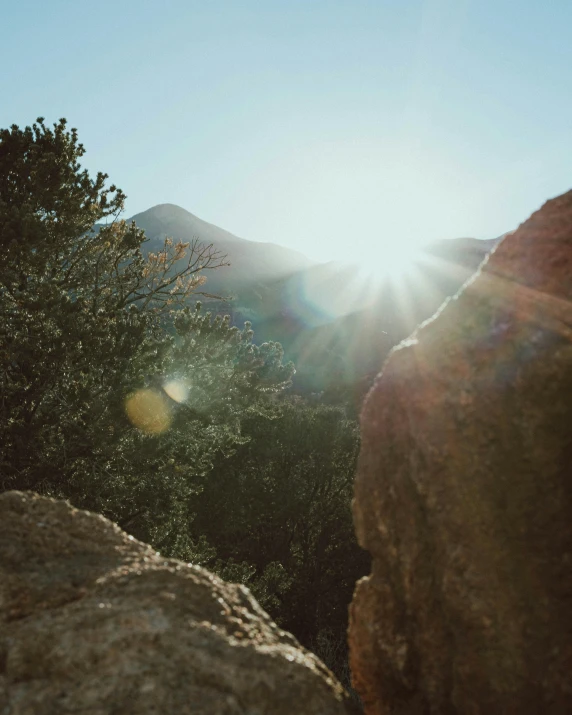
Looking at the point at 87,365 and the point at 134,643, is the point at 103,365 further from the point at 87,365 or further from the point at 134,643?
the point at 134,643

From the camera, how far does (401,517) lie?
277cm

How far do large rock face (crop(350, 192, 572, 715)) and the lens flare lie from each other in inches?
328

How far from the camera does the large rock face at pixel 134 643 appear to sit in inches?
83.5

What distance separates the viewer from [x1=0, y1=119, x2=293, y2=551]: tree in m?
9.32

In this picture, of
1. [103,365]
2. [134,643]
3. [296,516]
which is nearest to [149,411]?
[103,365]

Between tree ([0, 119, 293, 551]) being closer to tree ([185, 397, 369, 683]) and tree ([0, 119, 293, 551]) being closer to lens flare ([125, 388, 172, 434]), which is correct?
lens flare ([125, 388, 172, 434])

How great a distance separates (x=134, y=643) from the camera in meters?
2.30

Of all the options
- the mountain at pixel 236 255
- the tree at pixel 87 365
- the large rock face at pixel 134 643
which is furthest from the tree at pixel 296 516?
the mountain at pixel 236 255

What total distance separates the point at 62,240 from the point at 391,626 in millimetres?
10228

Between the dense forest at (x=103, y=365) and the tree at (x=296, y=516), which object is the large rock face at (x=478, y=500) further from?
the tree at (x=296, y=516)

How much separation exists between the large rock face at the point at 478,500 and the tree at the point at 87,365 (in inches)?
306

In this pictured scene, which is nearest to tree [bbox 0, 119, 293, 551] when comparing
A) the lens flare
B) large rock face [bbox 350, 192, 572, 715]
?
the lens flare

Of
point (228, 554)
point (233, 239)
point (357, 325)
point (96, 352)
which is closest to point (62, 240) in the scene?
point (96, 352)

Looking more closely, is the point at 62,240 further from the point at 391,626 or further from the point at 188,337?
the point at 391,626
